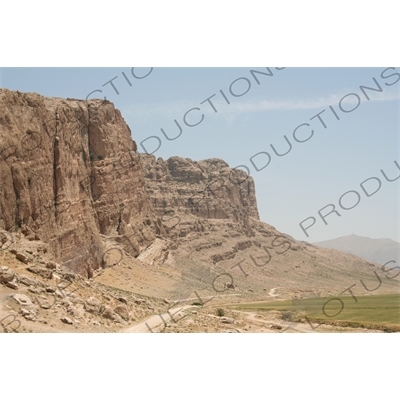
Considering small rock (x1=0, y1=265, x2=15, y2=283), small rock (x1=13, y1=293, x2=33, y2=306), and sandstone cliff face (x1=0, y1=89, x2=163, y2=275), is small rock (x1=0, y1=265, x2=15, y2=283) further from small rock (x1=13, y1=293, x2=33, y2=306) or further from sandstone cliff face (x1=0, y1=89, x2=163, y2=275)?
sandstone cliff face (x1=0, y1=89, x2=163, y2=275)

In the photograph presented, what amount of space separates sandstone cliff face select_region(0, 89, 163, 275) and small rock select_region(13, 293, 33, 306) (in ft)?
56.4

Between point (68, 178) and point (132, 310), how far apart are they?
30.6 metres

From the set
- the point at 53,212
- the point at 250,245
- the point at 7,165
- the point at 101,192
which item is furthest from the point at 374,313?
the point at 250,245

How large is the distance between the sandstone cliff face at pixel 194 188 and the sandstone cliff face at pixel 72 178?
40600mm

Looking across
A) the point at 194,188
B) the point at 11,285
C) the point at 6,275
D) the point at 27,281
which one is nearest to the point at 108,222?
the point at 27,281

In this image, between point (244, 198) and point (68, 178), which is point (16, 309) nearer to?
point (68, 178)

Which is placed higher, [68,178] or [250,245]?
[68,178]

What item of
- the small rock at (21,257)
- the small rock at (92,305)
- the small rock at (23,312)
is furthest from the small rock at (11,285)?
the small rock at (21,257)

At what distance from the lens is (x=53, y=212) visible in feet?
172

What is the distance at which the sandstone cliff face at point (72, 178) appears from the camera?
43688 mm

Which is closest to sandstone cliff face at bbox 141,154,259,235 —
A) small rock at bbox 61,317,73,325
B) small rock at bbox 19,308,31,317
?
small rock at bbox 61,317,73,325

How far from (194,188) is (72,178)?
281 ft

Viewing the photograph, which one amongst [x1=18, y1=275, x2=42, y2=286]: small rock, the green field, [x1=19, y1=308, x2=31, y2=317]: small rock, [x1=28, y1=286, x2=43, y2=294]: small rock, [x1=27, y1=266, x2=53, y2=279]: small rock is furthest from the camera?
the green field

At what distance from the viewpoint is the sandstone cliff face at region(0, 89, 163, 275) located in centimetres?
4369
